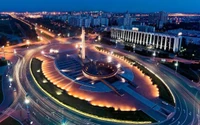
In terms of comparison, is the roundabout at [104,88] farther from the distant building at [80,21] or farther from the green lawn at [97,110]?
the distant building at [80,21]

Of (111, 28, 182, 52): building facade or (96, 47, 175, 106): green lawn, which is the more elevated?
(111, 28, 182, 52): building facade

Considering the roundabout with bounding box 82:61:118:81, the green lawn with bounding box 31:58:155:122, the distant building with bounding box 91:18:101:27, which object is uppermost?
the distant building with bounding box 91:18:101:27

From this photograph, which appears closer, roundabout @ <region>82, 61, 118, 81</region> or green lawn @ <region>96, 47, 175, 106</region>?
green lawn @ <region>96, 47, 175, 106</region>

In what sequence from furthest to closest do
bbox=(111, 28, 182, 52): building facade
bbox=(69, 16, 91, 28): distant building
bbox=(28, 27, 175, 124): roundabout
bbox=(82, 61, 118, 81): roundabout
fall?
bbox=(69, 16, 91, 28): distant building, bbox=(111, 28, 182, 52): building facade, bbox=(82, 61, 118, 81): roundabout, bbox=(28, 27, 175, 124): roundabout

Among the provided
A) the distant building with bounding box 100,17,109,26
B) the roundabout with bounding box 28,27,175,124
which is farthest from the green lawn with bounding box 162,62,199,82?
the distant building with bounding box 100,17,109,26

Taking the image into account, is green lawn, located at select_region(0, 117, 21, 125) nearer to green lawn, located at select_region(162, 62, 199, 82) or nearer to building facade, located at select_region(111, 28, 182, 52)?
green lawn, located at select_region(162, 62, 199, 82)

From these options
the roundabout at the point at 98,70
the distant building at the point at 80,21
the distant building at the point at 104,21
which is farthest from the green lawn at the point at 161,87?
the distant building at the point at 104,21

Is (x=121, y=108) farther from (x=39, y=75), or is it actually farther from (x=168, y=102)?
(x=39, y=75)

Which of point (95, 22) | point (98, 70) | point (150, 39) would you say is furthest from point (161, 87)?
point (95, 22)
